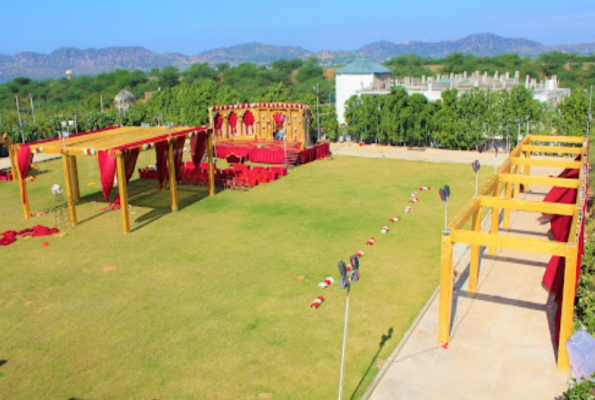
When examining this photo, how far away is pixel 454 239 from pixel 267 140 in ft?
97.1

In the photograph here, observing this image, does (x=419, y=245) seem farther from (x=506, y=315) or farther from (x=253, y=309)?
(x=253, y=309)

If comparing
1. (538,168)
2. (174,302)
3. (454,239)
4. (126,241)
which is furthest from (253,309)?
(538,168)

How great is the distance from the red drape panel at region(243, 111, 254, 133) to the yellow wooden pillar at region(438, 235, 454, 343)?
101ft

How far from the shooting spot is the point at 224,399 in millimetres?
10805

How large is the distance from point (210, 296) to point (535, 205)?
930cm

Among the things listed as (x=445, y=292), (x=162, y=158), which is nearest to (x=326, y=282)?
(x=445, y=292)

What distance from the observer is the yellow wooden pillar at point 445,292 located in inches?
486

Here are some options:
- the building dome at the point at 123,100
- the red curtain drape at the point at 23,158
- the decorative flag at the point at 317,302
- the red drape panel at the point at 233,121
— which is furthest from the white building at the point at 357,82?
the decorative flag at the point at 317,302

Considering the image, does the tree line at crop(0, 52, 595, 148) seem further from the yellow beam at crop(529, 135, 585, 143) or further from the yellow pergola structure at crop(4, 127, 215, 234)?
the yellow pergola structure at crop(4, 127, 215, 234)

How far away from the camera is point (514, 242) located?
1190cm

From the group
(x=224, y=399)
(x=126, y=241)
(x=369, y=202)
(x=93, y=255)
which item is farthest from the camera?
(x=369, y=202)

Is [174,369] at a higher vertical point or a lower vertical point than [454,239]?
lower

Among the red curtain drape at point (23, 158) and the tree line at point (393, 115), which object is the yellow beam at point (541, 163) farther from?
the red curtain drape at point (23, 158)

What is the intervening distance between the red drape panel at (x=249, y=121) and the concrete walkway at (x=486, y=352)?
27775mm
